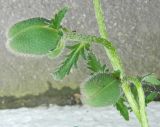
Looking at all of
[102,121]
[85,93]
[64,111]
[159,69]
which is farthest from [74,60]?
[159,69]

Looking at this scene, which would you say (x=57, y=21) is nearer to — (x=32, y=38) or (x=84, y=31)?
(x=32, y=38)

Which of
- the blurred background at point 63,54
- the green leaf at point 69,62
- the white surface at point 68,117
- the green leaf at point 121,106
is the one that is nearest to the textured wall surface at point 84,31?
the blurred background at point 63,54

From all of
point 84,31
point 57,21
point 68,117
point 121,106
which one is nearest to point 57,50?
point 57,21

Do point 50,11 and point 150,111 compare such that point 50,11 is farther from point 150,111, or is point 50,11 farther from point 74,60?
point 74,60

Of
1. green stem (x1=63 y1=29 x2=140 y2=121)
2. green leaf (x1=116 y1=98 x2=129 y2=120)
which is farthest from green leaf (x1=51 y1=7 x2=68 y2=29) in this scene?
green leaf (x1=116 y1=98 x2=129 y2=120)

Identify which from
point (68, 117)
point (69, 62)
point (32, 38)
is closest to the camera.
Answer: point (32, 38)

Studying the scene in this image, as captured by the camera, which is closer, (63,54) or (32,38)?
(32,38)

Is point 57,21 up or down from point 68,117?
up
